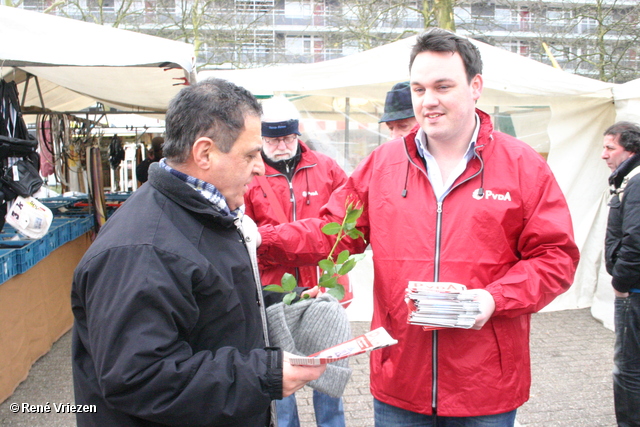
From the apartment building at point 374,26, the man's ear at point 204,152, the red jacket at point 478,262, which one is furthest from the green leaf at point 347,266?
the apartment building at point 374,26

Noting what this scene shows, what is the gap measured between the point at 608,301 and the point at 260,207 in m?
4.98

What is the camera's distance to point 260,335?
1.59 metres

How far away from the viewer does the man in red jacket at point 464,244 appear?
187cm

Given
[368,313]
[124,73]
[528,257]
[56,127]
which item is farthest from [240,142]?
[56,127]

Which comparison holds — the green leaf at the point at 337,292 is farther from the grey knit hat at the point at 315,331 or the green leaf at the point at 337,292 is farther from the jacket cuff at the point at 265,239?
the jacket cuff at the point at 265,239

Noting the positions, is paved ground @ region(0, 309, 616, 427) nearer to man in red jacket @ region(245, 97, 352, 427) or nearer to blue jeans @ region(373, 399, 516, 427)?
man in red jacket @ region(245, 97, 352, 427)

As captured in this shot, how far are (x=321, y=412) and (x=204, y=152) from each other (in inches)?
85.7

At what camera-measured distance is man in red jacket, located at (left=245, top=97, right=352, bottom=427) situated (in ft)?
10.0

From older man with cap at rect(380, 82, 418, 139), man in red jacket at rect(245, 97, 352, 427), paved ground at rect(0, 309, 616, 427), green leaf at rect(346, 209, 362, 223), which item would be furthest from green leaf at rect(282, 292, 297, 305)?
paved ground at rect(0, 309, 616, 427)

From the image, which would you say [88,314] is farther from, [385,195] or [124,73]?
[124,73]

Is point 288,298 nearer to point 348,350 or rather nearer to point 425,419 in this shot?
point 348,350

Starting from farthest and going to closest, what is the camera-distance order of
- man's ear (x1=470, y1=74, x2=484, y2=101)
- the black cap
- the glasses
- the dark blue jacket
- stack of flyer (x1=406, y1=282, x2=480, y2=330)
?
the black cap → the glasses → man's ear (x1=470, y1=74, x2=484, y2=101) → stack of flyer (x1=406, y1=282, x2=480, y2=330) → the dark blue jacket

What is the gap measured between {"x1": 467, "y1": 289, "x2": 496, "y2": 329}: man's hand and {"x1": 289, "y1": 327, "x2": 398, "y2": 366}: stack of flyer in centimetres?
42

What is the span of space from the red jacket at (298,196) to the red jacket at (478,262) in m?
1.07
